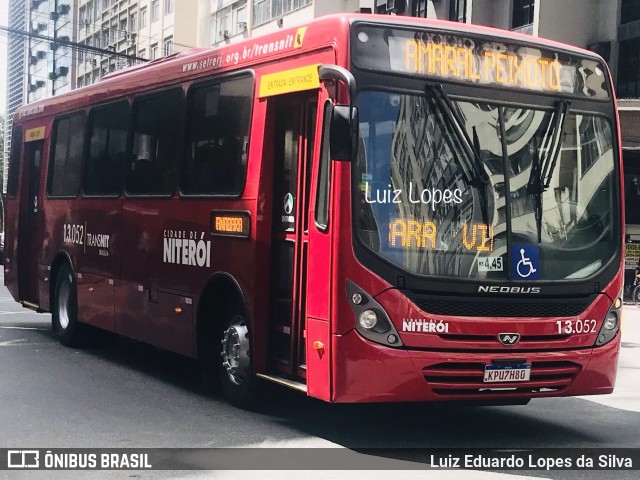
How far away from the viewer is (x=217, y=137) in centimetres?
1007

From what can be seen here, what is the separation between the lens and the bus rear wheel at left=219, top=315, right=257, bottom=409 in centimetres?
938

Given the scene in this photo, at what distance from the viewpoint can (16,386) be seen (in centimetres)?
1068

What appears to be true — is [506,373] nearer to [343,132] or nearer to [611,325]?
[611,325]

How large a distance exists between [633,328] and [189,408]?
1500cm

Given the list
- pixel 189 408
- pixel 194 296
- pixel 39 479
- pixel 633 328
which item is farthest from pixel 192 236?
pixel 633 328

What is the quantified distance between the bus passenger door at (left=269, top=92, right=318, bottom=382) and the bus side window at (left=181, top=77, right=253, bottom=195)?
0.48 meters

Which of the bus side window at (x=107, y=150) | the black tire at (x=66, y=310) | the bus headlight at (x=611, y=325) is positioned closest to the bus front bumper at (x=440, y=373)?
the bus headlight at (x=611, y=325)

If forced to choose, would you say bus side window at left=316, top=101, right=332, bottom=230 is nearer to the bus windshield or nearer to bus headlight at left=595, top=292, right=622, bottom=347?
the bus windshield

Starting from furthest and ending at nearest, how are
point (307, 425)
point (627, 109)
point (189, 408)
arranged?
point (627, 109)
point (189, 408)
point (307, 425)

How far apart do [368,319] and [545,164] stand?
6.25 ft

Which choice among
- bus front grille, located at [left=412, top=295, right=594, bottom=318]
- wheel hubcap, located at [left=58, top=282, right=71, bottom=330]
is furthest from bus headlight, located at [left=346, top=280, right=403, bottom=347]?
wheel hubcap, located at [left=58, top=282, right=71, bottom=330]

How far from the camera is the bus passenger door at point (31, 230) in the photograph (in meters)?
15.6

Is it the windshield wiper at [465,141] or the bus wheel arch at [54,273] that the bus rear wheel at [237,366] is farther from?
the bus wheel arch at [54,273]

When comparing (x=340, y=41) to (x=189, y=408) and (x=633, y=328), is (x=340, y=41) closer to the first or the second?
(x=189, y=408)
